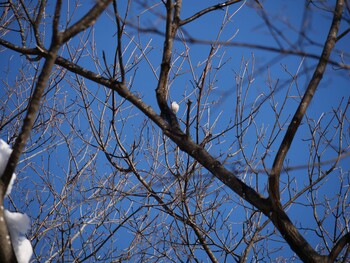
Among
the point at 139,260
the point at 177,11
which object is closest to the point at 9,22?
the point at 177,11

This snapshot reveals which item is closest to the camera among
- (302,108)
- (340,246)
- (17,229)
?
(17,229)

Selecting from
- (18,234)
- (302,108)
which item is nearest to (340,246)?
(302,108)

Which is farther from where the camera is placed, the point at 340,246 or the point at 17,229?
the point at 340,246

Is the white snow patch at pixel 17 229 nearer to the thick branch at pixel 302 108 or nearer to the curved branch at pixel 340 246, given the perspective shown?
the thick branch at pixel 302 108

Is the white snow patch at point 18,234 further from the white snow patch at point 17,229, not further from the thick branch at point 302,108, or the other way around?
the thick branch at point 302,108

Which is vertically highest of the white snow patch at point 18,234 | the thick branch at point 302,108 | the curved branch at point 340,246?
the thick branch at point 302,108

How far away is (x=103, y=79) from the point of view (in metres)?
1.80

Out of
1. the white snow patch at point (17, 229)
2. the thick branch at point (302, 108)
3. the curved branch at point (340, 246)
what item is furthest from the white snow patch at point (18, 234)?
the curved branch at point (340, 246)

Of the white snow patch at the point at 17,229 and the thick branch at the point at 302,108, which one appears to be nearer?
the white snow patch at the point at 17,229

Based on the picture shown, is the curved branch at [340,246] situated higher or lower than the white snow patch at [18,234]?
higher

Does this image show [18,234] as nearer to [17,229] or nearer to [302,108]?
[17,229]

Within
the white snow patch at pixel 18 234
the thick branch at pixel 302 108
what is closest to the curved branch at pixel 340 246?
the thick branch at pixel 302 108

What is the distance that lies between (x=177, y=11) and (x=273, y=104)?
1125 millimetres

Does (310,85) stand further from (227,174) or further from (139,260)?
(139,260)
